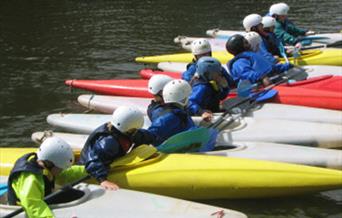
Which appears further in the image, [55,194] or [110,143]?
[110,143]

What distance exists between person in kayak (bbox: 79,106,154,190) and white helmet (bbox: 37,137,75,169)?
2.17 feet

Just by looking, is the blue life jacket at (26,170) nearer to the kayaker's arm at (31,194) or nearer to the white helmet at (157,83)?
the kayaker's arm at (31,194)

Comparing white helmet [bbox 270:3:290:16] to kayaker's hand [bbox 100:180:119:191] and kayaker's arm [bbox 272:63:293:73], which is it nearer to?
kayaker's arm [bbox 272:63:293:73]

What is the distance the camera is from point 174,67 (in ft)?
35.9

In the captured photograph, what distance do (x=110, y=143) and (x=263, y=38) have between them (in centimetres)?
522

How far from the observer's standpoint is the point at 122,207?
5289mm

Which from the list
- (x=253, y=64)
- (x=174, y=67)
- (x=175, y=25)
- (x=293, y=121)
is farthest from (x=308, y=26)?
(x=293, y=121)

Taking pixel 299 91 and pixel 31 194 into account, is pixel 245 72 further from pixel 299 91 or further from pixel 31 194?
pixel 31 194

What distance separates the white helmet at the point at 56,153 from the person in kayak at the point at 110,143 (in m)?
0.66

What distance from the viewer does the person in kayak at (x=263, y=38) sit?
9688mm

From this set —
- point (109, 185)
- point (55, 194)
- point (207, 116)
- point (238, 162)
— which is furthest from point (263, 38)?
point (55, 194)

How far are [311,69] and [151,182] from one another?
4.69 meters

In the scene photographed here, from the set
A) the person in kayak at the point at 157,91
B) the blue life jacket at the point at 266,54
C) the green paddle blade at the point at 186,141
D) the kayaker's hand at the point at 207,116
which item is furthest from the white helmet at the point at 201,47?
the green paddle blade at the point at 186,141

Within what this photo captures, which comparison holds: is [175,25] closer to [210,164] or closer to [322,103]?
[322,103]
